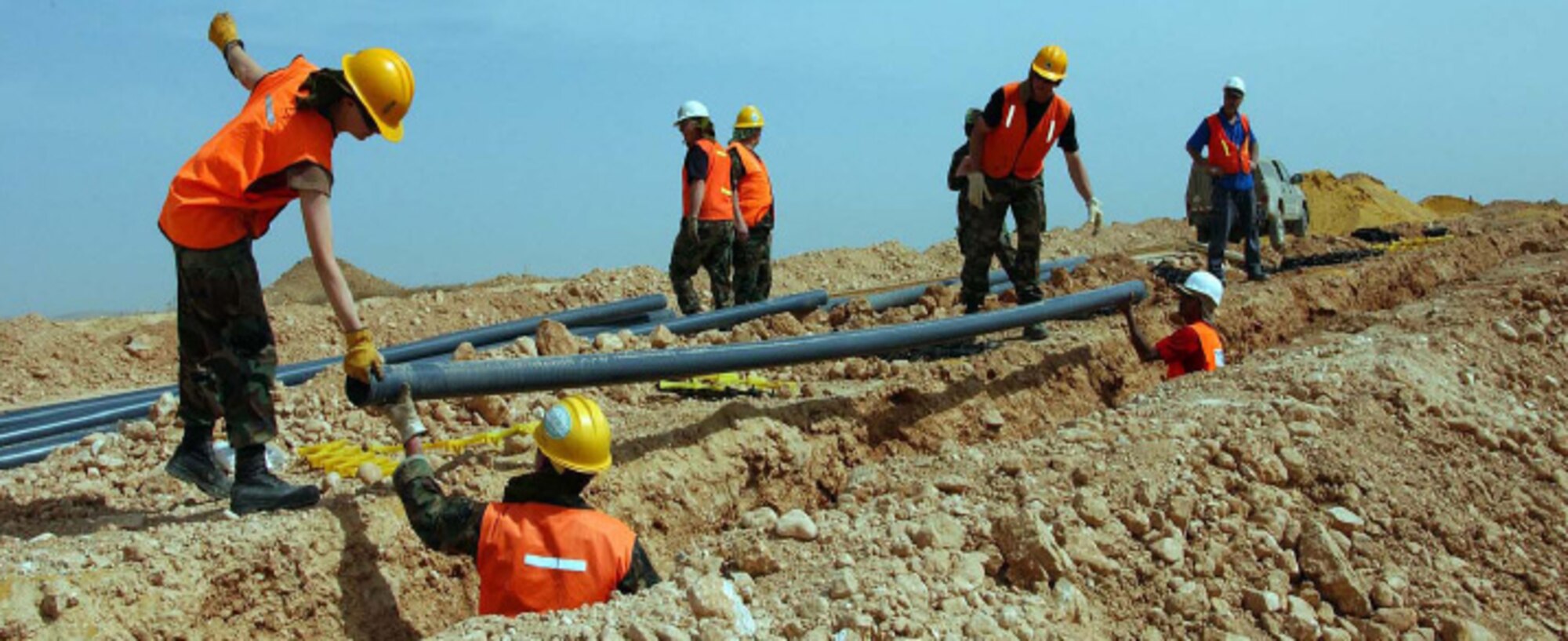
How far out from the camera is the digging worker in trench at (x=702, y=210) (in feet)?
29.1

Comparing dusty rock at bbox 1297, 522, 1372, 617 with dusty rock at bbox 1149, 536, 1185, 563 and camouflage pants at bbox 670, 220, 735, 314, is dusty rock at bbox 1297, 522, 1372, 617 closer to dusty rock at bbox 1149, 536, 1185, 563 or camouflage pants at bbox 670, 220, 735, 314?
dusty rock at bbox 1149, 536, 1185, 563

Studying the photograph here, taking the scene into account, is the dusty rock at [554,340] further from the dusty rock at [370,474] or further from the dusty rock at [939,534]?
the dusty rock at [939,534]

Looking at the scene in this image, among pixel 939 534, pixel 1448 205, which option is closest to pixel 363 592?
pixel 939 534

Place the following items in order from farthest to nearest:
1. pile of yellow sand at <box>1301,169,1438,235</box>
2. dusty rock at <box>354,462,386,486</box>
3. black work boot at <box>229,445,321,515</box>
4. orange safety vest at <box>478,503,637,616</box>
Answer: pile of yellow sand at <box>1301,169,1438,235</box> → dusty rock at <box>354,462,386,486</box> → black work boot at <box>229,445,321,515</box> → orange safety vest at <box>478,503,637,616</box>

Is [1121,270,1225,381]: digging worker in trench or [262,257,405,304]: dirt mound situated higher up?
[262,257,405,304]: dirt mound

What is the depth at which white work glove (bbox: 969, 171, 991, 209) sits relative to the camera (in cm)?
719

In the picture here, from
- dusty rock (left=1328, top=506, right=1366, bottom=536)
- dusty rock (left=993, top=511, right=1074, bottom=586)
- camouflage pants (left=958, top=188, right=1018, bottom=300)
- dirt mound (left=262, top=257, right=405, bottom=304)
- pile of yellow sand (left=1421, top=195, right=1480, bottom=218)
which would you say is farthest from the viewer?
pile of yellow sand (left=1421, top=195, right=1480, bottom=218)

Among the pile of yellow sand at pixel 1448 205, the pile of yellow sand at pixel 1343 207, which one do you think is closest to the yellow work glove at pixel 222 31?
the pile of yellow sand at pixel 1343 207

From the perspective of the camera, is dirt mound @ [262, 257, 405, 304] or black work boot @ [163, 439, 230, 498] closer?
black work boot @ [163, 439, 230, 498]

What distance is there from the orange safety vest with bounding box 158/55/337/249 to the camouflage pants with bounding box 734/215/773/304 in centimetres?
556

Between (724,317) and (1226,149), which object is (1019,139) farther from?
(1226,149)

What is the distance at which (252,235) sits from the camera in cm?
410

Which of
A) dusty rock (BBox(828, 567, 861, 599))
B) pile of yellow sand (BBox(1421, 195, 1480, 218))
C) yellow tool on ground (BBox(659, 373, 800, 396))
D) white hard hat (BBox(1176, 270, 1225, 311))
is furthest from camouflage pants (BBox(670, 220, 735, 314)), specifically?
pile of yellow sand (BBox(1421, 195, 1480, 218))

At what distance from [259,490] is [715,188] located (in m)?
5.20
